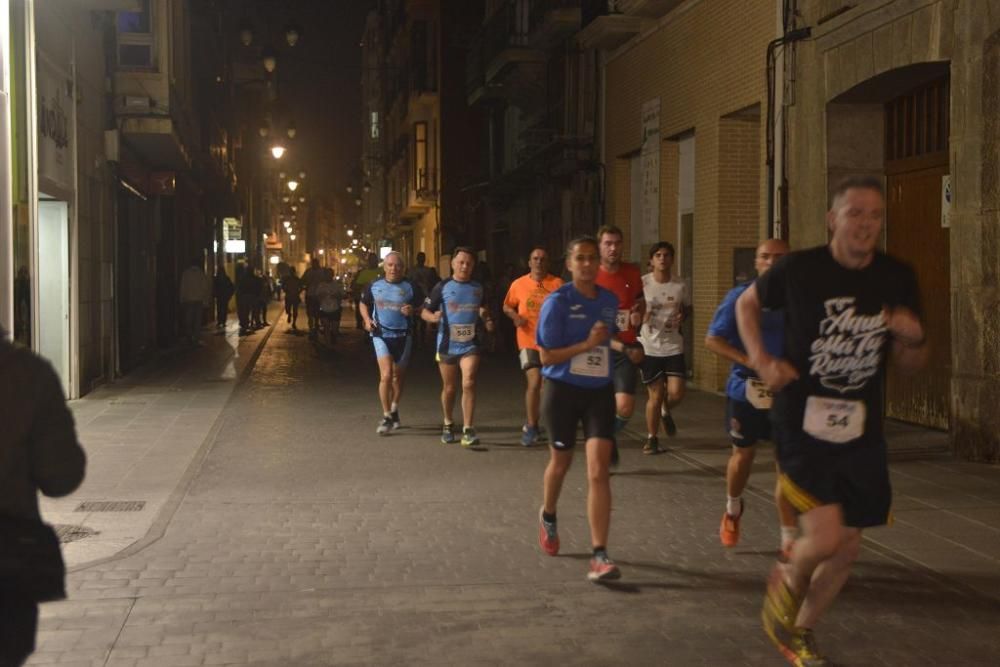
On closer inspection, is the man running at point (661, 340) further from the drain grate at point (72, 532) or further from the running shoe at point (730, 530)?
the drain grate at point (72, 532)

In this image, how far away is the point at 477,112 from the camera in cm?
4284

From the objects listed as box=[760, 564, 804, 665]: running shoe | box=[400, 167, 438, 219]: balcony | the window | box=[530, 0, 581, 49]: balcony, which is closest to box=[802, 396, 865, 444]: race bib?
box=[760, 564, 804, 665]: running shoe

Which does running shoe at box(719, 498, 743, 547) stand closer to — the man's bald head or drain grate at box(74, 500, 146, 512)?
the man's bald head

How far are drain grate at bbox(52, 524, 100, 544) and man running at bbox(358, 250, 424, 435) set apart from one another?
4.77m

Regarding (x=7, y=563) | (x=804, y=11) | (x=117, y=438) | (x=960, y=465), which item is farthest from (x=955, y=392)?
(x=7, y=563)

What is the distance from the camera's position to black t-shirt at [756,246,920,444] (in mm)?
4699

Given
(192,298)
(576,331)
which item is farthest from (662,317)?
(192,298)

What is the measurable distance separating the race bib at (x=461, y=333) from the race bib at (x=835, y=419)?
7.06 meters

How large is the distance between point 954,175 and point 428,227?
38.9 m

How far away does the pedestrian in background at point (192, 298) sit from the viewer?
25812mm

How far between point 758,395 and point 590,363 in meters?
1.10

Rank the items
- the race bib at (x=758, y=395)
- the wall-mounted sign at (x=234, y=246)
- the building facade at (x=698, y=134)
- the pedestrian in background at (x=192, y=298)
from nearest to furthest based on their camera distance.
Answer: the race bib at (x=758, y=395) → the building facade at (x=698, y=134) → the pedestrian in background at (x=192, y=298) → the wall-mounted sign at (x=234, y=246)

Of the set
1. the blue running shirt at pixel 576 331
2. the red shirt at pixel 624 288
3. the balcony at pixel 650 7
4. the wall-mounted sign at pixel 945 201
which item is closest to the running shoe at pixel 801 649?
the blue running shirt at pixel 576 331

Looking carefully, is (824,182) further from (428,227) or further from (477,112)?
(428,227)
